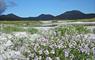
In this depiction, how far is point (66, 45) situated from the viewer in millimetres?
8781

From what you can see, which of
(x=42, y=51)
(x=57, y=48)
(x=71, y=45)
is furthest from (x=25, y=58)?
(x=71, y=45)

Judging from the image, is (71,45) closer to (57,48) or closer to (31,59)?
(57,48)

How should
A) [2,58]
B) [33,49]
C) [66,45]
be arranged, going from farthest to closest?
[66,45], [33,49], [2,58]

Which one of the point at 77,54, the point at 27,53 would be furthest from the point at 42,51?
the point at 77,54

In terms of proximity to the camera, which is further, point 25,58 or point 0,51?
point 0,51

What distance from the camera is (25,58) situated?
23.4ft


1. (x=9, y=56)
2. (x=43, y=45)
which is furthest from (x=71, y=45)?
(x=9, y=56)

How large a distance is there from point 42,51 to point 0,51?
1055mm

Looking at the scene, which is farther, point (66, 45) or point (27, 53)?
point (66, 45)

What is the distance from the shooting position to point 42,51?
7.74 m

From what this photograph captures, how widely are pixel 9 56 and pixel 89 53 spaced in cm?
192

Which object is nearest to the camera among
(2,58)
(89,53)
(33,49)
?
(2,58)

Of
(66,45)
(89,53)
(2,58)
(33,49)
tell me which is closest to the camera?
(2,58)

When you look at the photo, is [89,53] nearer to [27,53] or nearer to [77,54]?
[77,54]
